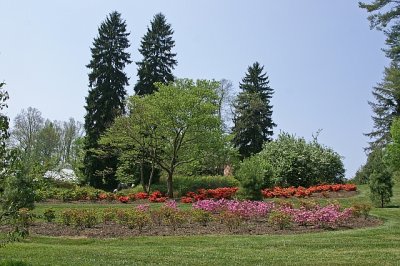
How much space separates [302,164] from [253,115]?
15.0 m

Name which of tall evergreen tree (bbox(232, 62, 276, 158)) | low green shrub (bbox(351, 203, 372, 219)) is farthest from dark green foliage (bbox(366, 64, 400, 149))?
low green shrub (bbox(351, 203, 372, 219))

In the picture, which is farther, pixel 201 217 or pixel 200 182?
pixel 200 182

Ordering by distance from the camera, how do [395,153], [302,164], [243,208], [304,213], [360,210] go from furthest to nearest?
[302,164]
[395,153]
[360,210]
[243,208]
[304,213]

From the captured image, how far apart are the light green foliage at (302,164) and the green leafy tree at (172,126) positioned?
4797 mm

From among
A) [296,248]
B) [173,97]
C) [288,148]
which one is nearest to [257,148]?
[288,148]

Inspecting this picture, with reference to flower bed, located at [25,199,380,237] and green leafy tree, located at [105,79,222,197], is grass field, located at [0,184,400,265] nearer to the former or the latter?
flower bed, located at [25,199,380,237]

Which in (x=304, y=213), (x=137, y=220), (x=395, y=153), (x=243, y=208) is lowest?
(x=137, y=220)

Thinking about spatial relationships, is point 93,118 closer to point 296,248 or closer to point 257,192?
point 257,192

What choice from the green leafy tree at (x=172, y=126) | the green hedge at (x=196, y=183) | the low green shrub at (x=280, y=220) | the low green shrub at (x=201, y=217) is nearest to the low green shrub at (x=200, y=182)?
the green hedge at (x=196, y=183)

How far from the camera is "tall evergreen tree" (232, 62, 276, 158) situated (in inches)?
1745

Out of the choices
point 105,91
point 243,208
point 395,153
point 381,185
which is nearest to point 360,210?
point 243,208

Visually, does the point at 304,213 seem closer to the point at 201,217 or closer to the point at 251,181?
the point at 201,217

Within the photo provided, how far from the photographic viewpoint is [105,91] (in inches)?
1460

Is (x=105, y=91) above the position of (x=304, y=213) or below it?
above
